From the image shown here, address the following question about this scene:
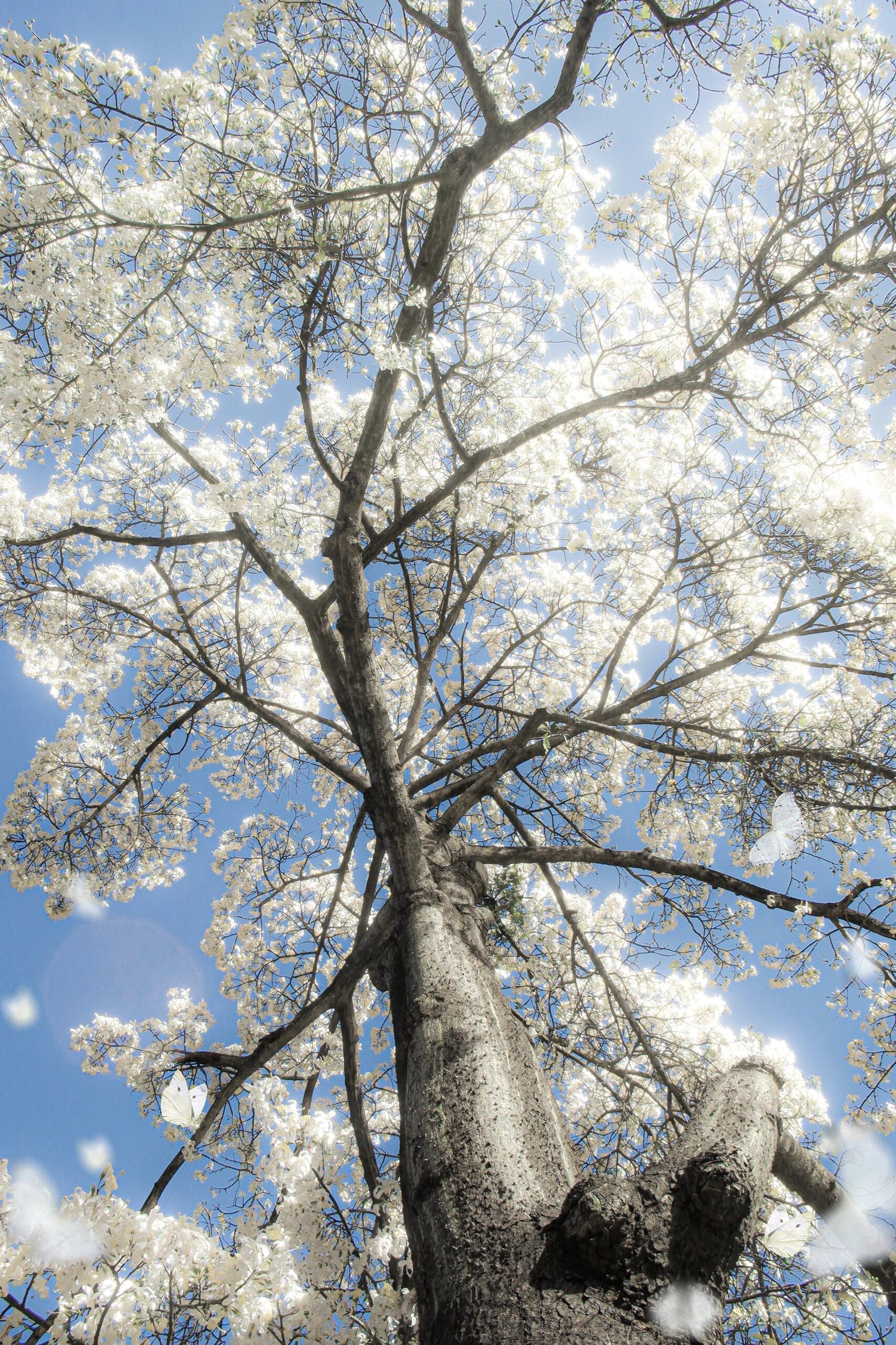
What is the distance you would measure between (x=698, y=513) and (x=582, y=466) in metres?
0.92

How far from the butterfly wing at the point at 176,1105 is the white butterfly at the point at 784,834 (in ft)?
10.5

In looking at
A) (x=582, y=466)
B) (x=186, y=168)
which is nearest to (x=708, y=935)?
(x=582, y=466)

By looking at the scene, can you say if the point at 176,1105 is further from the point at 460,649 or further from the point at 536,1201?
the point at 460,649

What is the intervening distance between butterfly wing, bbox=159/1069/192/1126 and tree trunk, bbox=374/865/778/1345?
579mm

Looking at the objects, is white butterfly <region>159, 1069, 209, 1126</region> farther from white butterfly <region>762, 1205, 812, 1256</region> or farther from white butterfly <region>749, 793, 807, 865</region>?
white butterfly <region>749, 793, 807, 865</region>

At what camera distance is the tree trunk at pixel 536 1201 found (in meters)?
1.13

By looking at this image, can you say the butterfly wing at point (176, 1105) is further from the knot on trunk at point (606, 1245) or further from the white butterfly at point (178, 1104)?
the knot on trunk at point (606, 1245)

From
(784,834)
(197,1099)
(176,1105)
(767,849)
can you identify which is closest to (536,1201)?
(176,1105)

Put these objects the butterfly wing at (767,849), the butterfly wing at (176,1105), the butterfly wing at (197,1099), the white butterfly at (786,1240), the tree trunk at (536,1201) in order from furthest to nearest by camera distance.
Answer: the butterfly wing at (767,849) → the butterfly wing at (197,1099) → the butterfly wing at (176,1105) → the white butterfly at (786,1240) → the tree trunk at (536,1201)

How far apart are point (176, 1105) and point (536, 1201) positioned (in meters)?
0.93

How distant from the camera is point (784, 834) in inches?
146

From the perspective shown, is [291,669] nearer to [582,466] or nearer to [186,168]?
[582,466]

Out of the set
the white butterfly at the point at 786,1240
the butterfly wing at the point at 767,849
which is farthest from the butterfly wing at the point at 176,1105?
the butterfly wing at the point at 767,849

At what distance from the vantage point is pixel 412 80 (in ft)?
10.8
